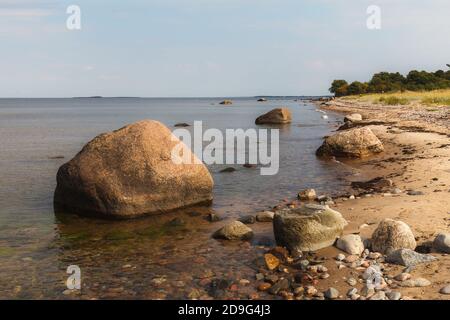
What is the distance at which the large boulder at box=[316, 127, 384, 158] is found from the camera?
2227cm

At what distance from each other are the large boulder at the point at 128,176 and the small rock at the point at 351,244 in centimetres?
567

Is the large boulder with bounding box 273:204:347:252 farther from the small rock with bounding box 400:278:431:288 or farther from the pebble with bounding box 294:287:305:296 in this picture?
the small rock with bounding box 400:278:431:288

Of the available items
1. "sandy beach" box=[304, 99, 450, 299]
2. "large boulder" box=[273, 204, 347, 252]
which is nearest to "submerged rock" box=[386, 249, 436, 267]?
"sandy beach" box=[304, 99, 450, 299]

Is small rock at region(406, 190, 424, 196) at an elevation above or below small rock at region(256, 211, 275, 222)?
above

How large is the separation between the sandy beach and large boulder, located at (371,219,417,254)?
25 centimetres

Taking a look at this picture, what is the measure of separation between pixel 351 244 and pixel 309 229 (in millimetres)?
869

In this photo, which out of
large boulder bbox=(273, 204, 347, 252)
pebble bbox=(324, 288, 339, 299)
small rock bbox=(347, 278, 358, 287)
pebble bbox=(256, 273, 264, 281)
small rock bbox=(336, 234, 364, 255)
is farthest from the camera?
large boulder bbox=(273, 204, 347, 252)

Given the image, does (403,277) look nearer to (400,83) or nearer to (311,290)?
(311,290)

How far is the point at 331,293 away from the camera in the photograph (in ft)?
23.8

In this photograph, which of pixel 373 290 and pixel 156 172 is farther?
pixel 156 172

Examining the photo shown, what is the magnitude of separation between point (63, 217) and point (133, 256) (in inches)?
171
